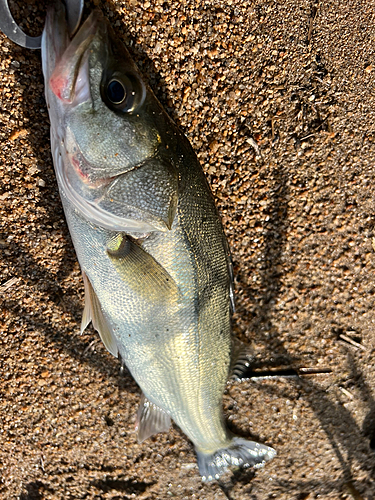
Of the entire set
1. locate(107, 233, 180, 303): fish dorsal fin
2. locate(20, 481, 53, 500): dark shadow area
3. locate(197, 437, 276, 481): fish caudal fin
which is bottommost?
locate(20, 481, 53, 500): dark shadow area

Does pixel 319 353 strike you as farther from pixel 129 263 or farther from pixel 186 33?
pixel 186 33

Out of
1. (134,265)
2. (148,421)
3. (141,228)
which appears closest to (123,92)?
(141,228)

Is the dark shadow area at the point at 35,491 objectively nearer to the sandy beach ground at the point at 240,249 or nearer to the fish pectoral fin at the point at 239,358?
the sandy beach ground at the point at 240,249

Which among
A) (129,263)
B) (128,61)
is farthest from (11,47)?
(129,263)

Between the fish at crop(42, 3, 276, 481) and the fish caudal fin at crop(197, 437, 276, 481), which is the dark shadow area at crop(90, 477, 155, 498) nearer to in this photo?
the fish caudal fin at crop(197, 437, 276, 481)

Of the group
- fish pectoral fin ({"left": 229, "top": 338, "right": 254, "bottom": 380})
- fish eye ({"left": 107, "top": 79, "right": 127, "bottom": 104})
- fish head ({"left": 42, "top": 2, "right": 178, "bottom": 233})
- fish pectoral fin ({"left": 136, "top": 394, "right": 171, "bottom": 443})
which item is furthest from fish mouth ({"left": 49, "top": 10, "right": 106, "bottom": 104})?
fish pectoral fin ({"left": 136, "top": 394, "right": 171, "bottom": 443})

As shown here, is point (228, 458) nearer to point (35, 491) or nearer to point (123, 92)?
point (35, 491)
